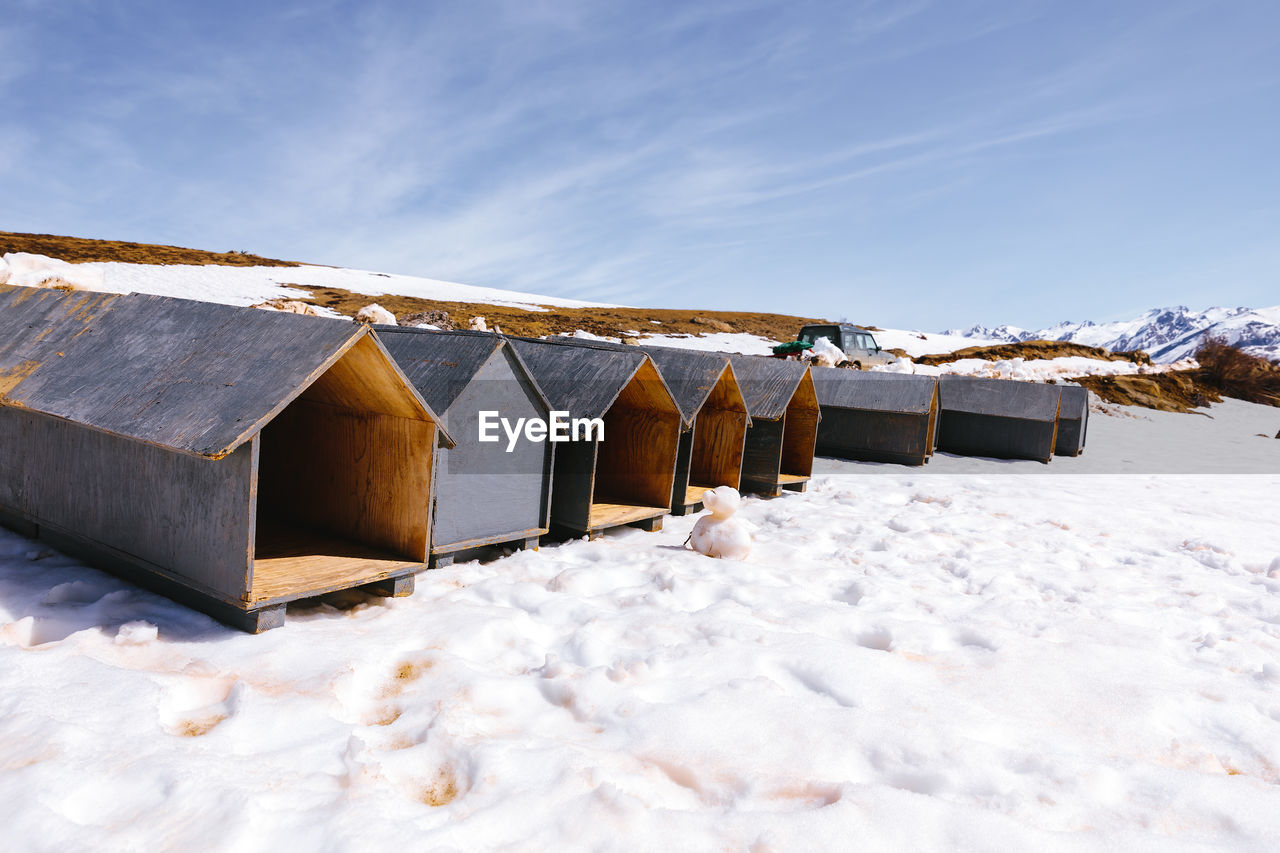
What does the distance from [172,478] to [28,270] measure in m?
5.77

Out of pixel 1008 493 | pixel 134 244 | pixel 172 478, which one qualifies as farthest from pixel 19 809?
pixel 134 244

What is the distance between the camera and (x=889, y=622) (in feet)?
15.5

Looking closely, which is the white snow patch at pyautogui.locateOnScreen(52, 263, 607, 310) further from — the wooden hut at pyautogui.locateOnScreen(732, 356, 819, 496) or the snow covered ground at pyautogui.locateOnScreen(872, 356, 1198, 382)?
the snow covered ground at pyautogui.locateOnScreen(872, 356, 1198, 382)

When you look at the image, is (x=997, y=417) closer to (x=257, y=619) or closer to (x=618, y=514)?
(x=618, y=514)

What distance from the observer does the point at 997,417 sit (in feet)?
47.2

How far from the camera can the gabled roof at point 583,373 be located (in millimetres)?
6203

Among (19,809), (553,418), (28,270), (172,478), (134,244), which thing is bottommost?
(19,809)

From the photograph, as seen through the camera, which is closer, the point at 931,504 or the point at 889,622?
the point at 889,622

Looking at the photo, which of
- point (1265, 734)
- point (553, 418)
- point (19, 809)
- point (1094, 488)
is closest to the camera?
point (19, 809)

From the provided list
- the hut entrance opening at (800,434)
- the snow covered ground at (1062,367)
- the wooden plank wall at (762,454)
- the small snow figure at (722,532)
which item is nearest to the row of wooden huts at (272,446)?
the small snow figure at (722,532)

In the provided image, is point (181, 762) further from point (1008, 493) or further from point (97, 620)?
point (1008, 493)

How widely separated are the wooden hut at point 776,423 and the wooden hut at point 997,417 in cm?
606

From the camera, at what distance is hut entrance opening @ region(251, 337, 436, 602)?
4.47 metres

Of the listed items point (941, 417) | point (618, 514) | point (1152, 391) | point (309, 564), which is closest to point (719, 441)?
point (618, 514)
